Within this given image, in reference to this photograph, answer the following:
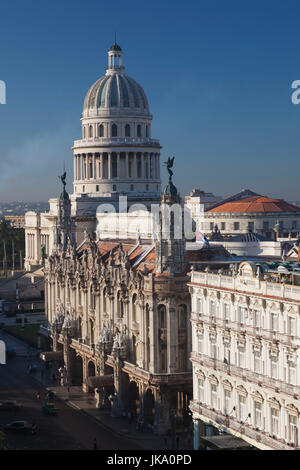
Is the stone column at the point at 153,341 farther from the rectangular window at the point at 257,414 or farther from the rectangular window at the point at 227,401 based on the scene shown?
the rectangular window at the point at 257,414

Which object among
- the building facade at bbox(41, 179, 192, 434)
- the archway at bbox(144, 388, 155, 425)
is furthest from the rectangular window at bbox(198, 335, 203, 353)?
the archway at bbox(144, 388, 155, 425)

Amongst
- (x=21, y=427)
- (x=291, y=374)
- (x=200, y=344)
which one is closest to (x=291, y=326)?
(x=291, y=374)

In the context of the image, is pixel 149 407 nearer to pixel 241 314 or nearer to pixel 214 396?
pixel 214 396

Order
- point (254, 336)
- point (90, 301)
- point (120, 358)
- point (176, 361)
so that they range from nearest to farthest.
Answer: point (254, 336) → point (176, 361) → point (120, 358) → point (90, 301)

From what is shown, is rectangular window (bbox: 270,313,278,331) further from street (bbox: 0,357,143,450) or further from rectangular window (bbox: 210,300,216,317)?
street (bbox: 0,357,143,450)

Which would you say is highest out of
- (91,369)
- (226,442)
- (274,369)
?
(274,369)

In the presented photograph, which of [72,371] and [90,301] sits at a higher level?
[90,301]
